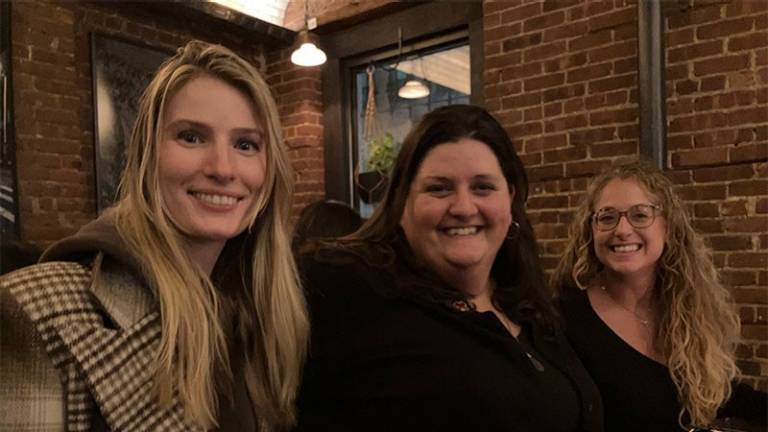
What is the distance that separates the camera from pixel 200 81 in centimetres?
116

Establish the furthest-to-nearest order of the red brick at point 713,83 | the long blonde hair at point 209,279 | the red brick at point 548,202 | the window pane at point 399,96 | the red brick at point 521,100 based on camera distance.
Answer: the window pane at point 399,96 → the red brick at point 521,100 → the red brick at point 548,202 → the red brick at point 713,83 → the long blonde hair at point 209,279

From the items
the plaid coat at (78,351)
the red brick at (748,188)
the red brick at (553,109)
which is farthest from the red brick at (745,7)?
the plaid coat at (78,351)

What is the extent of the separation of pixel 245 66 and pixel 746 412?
6.20 feet

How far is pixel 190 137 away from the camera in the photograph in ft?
3.76

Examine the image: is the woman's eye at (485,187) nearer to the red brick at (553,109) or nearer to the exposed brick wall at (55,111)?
the red brick at (553,109)

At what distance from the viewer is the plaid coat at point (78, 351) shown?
2.93 ft

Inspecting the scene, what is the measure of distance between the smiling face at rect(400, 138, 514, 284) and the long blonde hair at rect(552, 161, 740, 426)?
80cm

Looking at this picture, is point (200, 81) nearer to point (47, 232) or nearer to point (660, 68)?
point (660, 68)

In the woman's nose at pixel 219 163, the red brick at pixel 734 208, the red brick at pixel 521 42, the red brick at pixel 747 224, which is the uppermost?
the red brick at pixel 521 42

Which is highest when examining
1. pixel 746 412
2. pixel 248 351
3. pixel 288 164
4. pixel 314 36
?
pixel 314 36

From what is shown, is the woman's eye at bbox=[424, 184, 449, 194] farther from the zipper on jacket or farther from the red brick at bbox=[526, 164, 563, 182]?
the red brick at bbox=[526, 164, 563, 182]

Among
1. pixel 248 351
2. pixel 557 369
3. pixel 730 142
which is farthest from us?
pixel 730 142

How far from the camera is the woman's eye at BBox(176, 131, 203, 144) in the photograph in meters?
1.13

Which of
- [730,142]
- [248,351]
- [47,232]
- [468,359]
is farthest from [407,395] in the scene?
[47,232]
